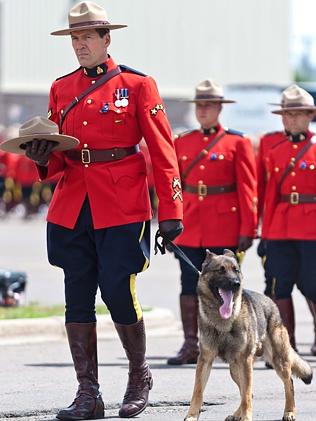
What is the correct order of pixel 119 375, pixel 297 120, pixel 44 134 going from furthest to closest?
pixel 297 120
pixel 119 375
pixel 44 134

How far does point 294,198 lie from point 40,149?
3.30 metres

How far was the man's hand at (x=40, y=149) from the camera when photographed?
743 centimetres

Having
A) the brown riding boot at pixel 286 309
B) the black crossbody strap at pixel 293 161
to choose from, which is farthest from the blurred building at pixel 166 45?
the brown riding boot at pixel 286 309

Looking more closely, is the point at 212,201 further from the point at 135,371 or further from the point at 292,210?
the point at 135,371

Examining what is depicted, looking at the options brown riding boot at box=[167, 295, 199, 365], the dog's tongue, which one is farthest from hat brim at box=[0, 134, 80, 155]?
brown riding boot at box=[167, 295, 199, 365]

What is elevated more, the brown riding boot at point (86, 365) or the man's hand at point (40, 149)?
the man's hand at point (40, 149)

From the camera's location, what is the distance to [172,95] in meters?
54.5

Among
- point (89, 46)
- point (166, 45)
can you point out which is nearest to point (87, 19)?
point (89, 46)

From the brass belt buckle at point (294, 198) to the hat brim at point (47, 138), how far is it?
10.3 feet

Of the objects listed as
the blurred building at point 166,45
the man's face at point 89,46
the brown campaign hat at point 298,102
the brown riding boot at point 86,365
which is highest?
the man's face at point 89,46

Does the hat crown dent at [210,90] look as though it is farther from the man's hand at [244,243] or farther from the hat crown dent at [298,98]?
the man's hand at [244,243]

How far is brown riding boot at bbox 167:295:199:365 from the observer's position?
10.1 m

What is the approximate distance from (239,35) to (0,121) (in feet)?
39.1

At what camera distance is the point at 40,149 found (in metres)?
7.43
